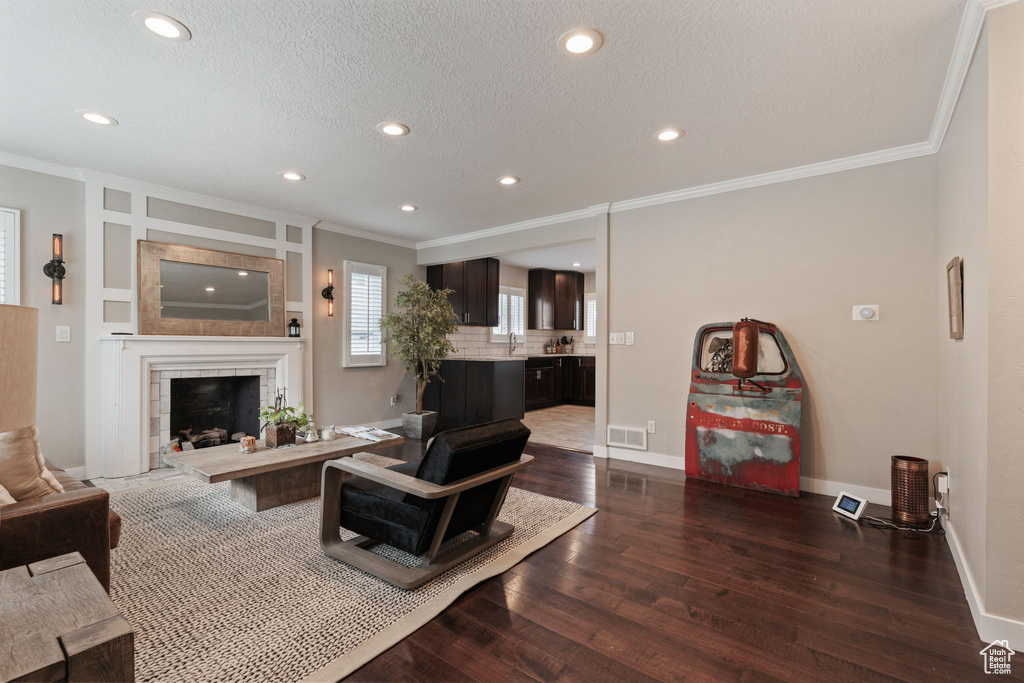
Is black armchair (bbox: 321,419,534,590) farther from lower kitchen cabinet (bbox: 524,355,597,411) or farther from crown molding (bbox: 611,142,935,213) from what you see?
lower kitchen cabinet (bbox: 524,355,597,411)

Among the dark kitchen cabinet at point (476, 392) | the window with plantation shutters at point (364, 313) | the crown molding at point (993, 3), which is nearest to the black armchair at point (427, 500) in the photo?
the crown molding at point (993, 3)

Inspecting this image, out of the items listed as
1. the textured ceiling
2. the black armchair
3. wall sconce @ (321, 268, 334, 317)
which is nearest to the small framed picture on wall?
the textured ceiling

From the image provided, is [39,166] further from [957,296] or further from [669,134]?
[957,296]

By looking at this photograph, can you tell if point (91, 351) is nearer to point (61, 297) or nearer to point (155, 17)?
point (61, 297)

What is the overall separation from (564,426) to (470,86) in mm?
4994

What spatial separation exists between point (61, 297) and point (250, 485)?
2.39 meters

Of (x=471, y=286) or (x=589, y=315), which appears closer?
(x=471, y=286)

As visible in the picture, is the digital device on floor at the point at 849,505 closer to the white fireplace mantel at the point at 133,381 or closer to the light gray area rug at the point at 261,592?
the light gray area rug at the point at 261,592

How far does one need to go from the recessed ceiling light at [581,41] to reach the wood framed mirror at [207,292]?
161 inches

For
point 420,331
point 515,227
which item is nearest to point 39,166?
point 420,331

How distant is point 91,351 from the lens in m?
4.02

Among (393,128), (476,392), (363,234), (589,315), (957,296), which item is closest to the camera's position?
(957,296)

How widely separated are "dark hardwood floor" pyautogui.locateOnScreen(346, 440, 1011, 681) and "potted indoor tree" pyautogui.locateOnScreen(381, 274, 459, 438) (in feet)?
10.5

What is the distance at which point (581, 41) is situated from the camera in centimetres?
219
